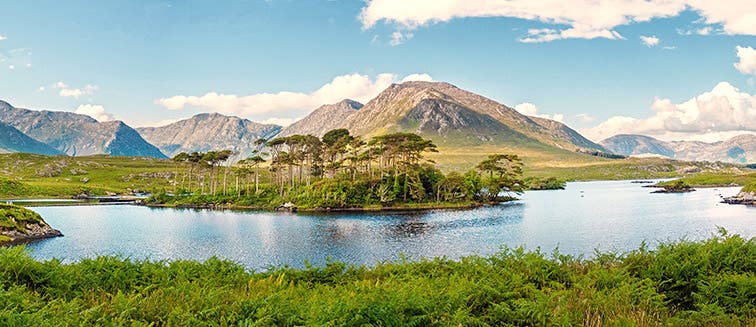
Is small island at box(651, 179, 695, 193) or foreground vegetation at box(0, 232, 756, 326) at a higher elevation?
small island at box(651, 179, 695, 193)

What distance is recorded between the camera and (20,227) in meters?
56.1

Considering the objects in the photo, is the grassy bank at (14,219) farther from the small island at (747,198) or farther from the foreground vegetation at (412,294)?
the small island at (747,198)

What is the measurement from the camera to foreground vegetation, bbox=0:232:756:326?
32.0 ft

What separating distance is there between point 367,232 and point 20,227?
43.1m

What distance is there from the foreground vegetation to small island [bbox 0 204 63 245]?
49238mm

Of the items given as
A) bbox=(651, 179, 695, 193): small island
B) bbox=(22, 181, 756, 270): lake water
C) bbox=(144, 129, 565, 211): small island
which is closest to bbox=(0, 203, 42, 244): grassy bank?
bbox=(22, 181, 756, 270): lake water

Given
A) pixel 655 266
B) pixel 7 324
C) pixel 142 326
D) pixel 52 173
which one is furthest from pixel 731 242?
pixel 52 173

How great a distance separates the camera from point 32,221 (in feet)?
193

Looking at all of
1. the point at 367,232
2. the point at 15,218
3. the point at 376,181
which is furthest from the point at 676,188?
the point at 15,218

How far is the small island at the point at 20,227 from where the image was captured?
53.9m

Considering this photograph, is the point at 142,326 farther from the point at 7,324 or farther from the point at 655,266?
the point at 655,266

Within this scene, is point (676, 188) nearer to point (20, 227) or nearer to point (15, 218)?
point (20, 227)

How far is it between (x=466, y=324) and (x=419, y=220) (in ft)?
222

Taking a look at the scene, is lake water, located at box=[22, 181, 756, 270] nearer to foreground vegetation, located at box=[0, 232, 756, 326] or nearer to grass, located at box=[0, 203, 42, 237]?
grass, located at box=[0, 203, 42, 237]
